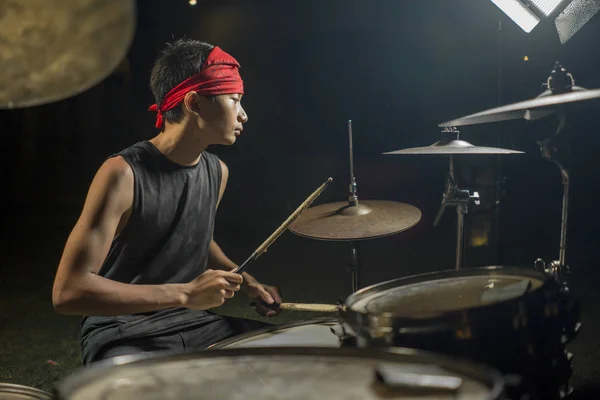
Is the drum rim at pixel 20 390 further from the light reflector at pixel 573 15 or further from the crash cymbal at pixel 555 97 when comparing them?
the light reflector at pixel 573 15

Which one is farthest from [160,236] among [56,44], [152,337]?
[56,44]

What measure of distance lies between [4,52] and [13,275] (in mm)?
4351

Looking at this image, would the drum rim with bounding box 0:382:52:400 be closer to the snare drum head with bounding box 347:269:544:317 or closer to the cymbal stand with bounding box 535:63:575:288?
the snare drum head with bounding box 347:269:544:317

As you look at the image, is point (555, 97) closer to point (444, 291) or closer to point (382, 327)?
point (444, 291)

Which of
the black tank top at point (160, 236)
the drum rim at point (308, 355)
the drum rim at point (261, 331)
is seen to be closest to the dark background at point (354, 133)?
the black tank top at point (160, 236)

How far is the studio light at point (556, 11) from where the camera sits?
2113 mm

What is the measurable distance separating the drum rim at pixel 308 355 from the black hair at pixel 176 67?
121cm

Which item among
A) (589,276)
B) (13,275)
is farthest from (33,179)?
(589,276)

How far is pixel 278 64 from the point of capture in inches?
225

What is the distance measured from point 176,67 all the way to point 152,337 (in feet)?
2.96

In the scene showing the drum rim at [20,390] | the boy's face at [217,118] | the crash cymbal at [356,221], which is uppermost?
the boy's face at [217,118]

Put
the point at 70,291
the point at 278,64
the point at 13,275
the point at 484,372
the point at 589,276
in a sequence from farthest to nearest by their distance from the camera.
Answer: the point at 278,64 → the point at 13,275 → the point at 589,276 → the point at 70,291 → the point at 484,372

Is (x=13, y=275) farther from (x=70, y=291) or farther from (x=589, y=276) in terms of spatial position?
(x=589, y=276)

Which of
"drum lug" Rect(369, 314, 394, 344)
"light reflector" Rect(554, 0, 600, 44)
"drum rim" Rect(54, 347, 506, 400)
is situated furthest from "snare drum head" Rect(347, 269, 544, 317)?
"light reflector" Rect(554, 0, 600, 44)
